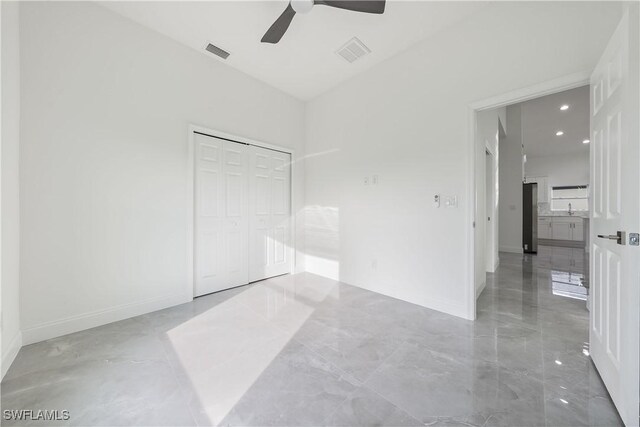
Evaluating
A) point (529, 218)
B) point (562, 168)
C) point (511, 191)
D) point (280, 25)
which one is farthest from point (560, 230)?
point (280, 25)

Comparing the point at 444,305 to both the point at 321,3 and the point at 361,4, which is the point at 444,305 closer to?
the point at 361,4

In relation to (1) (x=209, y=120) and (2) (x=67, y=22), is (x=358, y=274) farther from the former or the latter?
(2) (x=67, y=22)

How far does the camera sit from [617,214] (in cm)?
143

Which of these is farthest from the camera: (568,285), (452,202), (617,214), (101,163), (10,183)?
(568,285)

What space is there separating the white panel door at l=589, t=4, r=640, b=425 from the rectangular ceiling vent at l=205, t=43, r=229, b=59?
141 inches

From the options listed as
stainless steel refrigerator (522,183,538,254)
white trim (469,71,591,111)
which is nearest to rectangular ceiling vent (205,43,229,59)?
white trim (469,71,591,111)

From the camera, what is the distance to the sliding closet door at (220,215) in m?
3.15

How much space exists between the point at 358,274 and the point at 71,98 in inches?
149

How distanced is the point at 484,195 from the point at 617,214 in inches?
92.3

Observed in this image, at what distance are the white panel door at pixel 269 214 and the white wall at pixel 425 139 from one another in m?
0.66

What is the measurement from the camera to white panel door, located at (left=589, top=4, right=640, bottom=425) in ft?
3.95

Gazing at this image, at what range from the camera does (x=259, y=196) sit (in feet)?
12.5

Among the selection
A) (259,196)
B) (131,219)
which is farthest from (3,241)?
(259,196)

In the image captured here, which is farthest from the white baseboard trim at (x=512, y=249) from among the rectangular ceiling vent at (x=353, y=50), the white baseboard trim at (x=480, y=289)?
the rectangular ceiling vent at (x=353, y=50)
